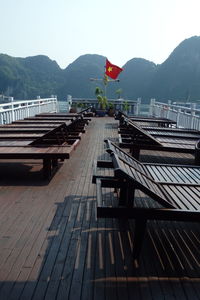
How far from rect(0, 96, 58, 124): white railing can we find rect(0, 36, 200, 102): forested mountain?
5186 centimetres

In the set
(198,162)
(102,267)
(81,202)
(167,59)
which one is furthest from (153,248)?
(167,59)

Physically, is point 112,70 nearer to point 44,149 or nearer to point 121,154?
point 44,149

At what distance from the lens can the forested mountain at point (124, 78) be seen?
68.4m

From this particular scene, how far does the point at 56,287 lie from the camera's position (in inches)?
72.2

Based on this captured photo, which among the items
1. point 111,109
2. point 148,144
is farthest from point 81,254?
point 111,109

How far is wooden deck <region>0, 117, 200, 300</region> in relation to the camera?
6.02 feet

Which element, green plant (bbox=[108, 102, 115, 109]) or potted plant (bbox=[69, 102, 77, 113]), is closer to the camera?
potted plant (bbox=[69, 102, 77, 113])

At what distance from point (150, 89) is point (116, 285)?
71087mm

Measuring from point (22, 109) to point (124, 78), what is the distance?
68779 mm

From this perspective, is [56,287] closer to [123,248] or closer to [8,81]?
[123,248]

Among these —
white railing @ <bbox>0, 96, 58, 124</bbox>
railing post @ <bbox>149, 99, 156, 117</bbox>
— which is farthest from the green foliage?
white railing @ <bbox>0, 96, 58, 124</bbox>

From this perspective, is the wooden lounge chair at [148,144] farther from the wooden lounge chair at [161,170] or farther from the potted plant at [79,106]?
the potted plant at [79,106]

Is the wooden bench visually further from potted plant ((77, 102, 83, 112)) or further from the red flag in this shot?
the red flag

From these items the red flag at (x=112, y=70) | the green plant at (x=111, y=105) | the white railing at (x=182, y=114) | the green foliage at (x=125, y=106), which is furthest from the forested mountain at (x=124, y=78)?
the white railing at (x=182, y=114)
